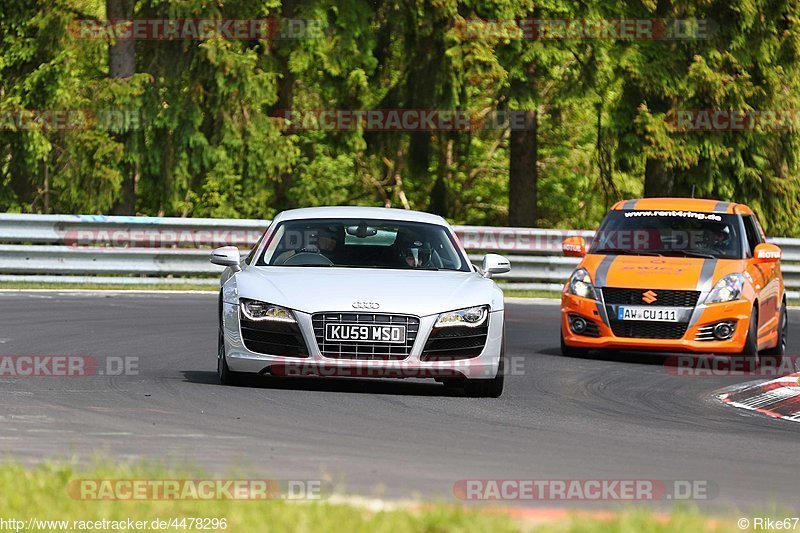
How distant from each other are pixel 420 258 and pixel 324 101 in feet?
81.0

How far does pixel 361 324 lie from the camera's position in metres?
11.0

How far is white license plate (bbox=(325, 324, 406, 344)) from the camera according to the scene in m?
11.0

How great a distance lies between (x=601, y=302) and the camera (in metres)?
15.5

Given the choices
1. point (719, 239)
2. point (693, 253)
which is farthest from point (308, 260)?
point (719, 239)

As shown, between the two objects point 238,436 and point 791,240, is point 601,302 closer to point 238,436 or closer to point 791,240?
point 238,436

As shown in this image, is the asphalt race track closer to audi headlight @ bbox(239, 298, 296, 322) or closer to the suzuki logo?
audi headlight @ bbox(239, 298, 296, 322)

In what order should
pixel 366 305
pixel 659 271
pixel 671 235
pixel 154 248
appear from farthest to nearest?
pixel 154 248
pixel 671 235
pixel 659 271
pixel 366 305

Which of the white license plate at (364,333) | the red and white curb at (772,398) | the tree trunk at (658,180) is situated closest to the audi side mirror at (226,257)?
the white license plate at (364,333)

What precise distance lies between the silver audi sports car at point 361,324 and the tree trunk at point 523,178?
20.3 m

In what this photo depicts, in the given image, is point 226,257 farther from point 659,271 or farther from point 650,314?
point 659,271

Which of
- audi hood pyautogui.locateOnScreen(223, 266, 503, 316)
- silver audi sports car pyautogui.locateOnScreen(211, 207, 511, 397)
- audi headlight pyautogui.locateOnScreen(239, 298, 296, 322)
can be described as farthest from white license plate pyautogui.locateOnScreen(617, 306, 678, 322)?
audi headlight pyautogui.locateOnScreen(239, 298, 296, 322)

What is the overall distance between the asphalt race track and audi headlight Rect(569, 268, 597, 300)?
791 mm

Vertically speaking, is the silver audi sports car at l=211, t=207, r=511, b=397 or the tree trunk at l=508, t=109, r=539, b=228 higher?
the silver audi sports car at l=211, t=207, r=511, b=397

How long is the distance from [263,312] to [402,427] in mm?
1929
